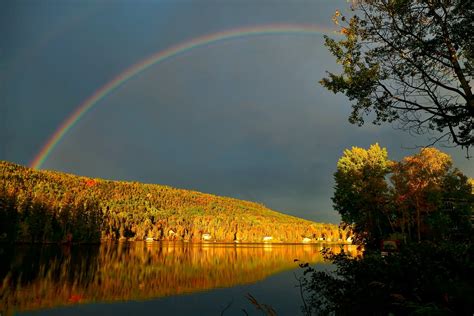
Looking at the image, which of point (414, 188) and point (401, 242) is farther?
point (414, 188)

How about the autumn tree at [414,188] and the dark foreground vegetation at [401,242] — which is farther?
the autumn tree at [414,188]

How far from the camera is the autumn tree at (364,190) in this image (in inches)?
1447

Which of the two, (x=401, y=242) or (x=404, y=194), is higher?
(x=404, y=194)

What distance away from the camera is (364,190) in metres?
40.2

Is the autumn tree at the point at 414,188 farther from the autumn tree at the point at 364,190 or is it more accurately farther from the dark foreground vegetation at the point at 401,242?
the autumn tree at the point at 364,190

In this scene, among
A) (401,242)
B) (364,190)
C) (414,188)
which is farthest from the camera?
(414,188)

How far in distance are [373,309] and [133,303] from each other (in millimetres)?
34916

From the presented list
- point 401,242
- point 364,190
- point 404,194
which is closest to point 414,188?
point 404,194

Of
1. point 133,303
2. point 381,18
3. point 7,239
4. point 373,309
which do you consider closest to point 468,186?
point 133,303

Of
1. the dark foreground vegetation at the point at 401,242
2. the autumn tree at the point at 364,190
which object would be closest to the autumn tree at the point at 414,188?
the dark foreground vegetation at the point at 401,242

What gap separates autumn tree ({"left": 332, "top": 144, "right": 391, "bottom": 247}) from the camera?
3675 cm

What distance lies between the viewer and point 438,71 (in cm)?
1200

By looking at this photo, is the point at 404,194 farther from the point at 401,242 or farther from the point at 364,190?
the point at 401,242

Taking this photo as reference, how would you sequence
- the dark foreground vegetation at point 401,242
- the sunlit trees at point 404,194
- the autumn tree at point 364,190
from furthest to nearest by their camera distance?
1. the sunlit trees at point 404,194
2. the autumn tree at point 364,190
3. the dark foreground vegetation at point 401,242
